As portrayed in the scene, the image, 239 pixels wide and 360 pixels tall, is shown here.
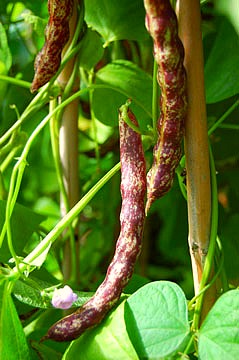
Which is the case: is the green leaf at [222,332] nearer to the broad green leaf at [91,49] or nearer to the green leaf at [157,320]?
the green leaf at [157,320]

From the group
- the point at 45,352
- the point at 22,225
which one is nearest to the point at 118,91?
the point at 22,225

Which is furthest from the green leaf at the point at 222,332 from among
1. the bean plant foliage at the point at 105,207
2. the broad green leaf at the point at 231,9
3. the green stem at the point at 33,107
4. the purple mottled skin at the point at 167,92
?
the green stem at the point at 33,107

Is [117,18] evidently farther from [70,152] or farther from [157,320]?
[157,320]

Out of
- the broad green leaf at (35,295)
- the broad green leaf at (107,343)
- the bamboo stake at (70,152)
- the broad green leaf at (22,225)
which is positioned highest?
the bamboo stake at (70,152)

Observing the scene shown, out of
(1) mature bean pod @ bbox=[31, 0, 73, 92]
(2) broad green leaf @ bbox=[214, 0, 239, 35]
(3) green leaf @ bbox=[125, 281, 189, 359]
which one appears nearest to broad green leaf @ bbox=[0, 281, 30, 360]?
(3) green leaf @ bbox=[125, 281, 189, 359]

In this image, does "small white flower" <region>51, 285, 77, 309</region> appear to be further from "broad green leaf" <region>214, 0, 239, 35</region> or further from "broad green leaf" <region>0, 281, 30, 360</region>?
"broad green leaf" <region>214, 0, 239, 35</region>

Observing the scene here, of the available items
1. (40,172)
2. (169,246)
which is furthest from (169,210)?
(40,172)
